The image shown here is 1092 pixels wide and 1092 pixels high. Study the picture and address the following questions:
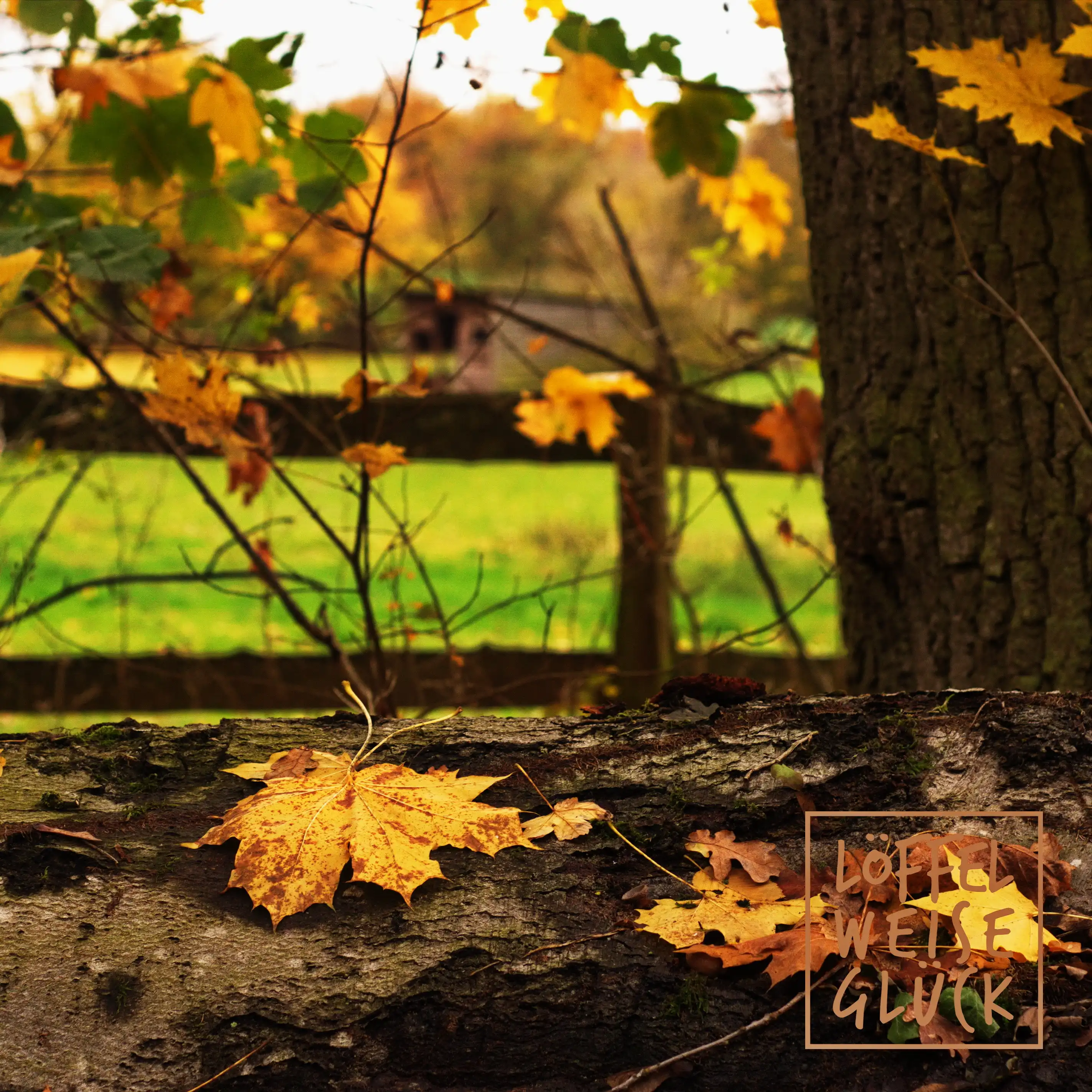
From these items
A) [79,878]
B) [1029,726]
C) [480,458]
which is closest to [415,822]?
[79,878]

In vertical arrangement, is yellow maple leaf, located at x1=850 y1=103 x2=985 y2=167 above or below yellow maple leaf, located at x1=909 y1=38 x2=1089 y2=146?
below

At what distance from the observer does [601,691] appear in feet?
8.83

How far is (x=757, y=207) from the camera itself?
7.19 feet

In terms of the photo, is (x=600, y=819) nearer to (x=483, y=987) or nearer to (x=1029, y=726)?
(x=483, y=987)

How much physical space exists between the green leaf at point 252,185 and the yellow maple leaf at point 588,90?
53 cm

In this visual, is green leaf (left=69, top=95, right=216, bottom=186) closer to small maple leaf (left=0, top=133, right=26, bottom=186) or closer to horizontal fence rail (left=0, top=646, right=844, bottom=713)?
small maple leaf (left=0, top=133, right=26, bottom=186)

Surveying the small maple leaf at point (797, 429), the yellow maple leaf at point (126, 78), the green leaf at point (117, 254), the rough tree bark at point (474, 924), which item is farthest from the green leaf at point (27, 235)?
the small maple leaf at point (797, 429)

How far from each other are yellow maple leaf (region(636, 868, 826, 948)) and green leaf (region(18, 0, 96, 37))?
4.52 ft

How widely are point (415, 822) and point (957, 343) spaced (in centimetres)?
106

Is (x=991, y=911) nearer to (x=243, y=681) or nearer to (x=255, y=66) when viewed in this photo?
(x=255, y=66)

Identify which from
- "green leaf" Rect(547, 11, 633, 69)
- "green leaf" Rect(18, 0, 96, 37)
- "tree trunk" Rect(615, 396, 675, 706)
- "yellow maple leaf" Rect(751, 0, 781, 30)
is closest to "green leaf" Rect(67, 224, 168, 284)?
"green leaf" Rect(18, 0, 96, 37)

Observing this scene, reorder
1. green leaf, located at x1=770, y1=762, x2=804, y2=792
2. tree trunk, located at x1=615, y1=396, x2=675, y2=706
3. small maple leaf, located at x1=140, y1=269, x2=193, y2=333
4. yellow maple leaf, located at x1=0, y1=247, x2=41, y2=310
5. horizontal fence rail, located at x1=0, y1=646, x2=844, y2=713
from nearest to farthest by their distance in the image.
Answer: green leaf, located at x1=770, y1=762, x2=804, y2=792 → yellow maple leaf, located at x1=0, y1=247, x2=41, y2=310 → small maple leaf, located at x1=140, y1=269, x2=193, y2=333 → horizontal fence rail, located at x1=0, y1=646, x2=844, y2=713 → tree trunk, located at x1=615, y1=396, x2=675, y2=706

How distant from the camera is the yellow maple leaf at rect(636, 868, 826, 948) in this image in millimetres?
722

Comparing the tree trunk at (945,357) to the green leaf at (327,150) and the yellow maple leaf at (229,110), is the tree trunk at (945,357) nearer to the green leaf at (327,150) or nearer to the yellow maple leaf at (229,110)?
the green leaf at (327,150)
